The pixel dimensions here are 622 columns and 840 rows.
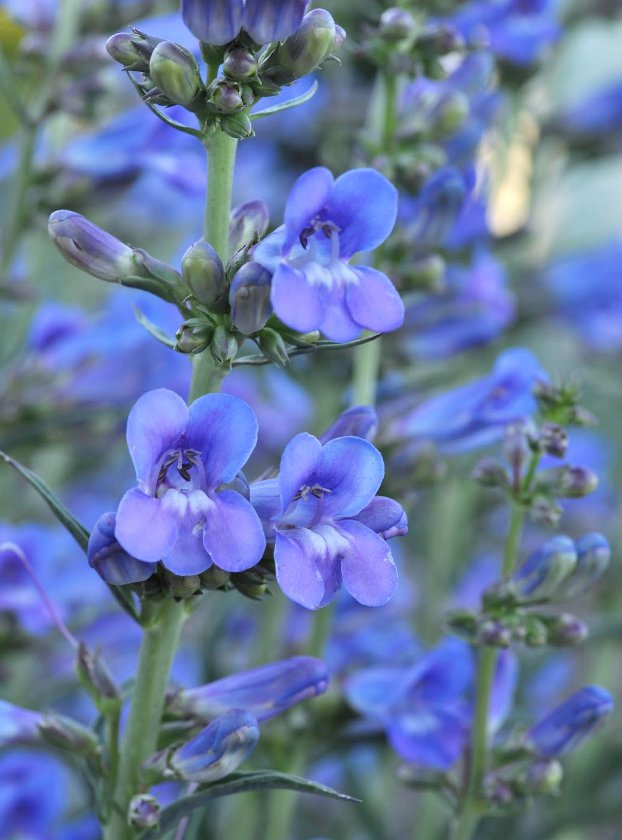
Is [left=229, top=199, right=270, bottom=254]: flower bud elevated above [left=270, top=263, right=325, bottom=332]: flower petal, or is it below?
below

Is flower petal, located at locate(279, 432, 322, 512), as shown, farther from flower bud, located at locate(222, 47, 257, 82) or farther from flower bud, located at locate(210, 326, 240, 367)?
flower bud, located at locate(222, 47, 257, 82)

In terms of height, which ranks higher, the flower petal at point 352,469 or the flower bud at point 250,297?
the flower bud at point 250,297

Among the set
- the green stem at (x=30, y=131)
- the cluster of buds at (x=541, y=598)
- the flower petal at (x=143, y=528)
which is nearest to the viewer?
the flower petal at (x=143, y=528)

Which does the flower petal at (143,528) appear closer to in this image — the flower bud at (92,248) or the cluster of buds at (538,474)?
the flower bud at (92,248)

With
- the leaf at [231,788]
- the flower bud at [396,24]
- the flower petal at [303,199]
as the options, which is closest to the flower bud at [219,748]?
the leaf at [231,788]

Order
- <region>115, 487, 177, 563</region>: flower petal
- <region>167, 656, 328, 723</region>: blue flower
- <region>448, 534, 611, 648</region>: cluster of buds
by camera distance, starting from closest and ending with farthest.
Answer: <region>115, 487, 177, 563</region>: flower petal, <region>167, 656, 328, 723</region>: blue flower, <region>448, 534, 611, 648</region>: cluster of buds

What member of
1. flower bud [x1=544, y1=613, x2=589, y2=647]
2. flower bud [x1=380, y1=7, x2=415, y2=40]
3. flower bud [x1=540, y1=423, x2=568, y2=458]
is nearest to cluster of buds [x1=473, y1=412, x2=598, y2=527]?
flower bud [x1=540, y1=423, x2=568, y2=458]

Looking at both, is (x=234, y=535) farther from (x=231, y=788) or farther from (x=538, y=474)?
(x=538, y=474)

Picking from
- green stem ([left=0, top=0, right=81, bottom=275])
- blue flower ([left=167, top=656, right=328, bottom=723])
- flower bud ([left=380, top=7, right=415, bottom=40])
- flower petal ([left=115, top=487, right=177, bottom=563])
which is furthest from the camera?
green stem ([left=0, top=0, right=81, bottom=275])
